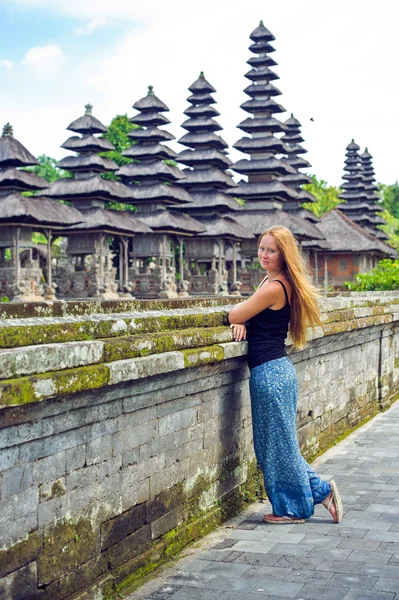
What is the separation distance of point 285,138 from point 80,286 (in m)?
28.9

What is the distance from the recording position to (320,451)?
8.91 metres

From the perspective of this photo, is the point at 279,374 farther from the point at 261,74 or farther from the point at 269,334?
the point at 261,74

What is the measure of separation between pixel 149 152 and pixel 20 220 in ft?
40.8

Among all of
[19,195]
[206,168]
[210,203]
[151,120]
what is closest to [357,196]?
[206,168]

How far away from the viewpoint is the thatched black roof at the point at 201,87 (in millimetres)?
51125

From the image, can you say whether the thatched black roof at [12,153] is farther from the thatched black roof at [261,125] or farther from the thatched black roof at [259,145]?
the thatched black roof at [261,125]

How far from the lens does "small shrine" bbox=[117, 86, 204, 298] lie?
144 feet

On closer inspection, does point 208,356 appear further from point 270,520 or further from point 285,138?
point 285,138

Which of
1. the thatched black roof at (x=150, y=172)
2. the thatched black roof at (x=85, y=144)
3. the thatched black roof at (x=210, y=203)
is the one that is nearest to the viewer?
the thatched black roof at (x=85, y=144)

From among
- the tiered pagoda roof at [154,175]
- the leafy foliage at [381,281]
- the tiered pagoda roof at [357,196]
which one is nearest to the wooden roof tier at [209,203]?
the tiered pagoda roof at [154,175]

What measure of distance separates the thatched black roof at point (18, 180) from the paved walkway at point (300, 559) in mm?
30317

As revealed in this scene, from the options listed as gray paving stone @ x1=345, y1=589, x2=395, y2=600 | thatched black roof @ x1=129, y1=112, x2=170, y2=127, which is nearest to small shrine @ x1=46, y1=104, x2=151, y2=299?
thatched black roof @ x1=129, y1=112, x2=170, y2=127

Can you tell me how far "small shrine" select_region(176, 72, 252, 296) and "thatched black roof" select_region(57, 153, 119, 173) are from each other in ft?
18.6

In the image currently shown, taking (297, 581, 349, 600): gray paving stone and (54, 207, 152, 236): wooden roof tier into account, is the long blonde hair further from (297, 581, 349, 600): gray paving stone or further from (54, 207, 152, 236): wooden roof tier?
(54, 207, 152, 236): wooden roof tier
